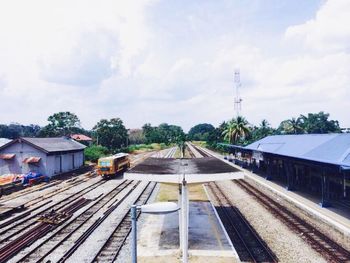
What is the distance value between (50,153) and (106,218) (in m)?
19.3

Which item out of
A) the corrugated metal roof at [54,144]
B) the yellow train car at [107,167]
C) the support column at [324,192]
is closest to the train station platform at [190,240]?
the support column at [324,192]

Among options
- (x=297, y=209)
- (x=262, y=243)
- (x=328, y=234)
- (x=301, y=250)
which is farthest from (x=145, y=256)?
(x=297, y=209)

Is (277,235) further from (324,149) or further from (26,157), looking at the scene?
(26,157)

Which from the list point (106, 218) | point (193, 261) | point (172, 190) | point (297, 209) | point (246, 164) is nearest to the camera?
point (193, 261)

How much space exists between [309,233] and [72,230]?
12550 millimetres

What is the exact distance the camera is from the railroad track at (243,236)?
44.9ft

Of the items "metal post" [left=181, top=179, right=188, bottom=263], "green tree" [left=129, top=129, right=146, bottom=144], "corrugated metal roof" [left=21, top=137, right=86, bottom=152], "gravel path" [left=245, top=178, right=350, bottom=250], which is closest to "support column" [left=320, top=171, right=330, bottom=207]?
"gravel path" [left=245, top=178, right=350, bottom=250]

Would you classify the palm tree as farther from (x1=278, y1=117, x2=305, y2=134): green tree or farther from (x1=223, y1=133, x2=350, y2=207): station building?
(x1=223, y1=133, x2=350, y2=207): station building

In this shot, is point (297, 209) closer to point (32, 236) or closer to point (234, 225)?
point (234, 225)

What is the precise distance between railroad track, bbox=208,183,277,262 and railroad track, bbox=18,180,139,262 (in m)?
7.51

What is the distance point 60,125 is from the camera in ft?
265

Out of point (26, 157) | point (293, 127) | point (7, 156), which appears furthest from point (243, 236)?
point (293, 127)

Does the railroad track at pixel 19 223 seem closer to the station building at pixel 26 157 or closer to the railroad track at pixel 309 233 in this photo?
the station building at pixel 26 157

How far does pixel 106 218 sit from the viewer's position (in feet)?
65.7
